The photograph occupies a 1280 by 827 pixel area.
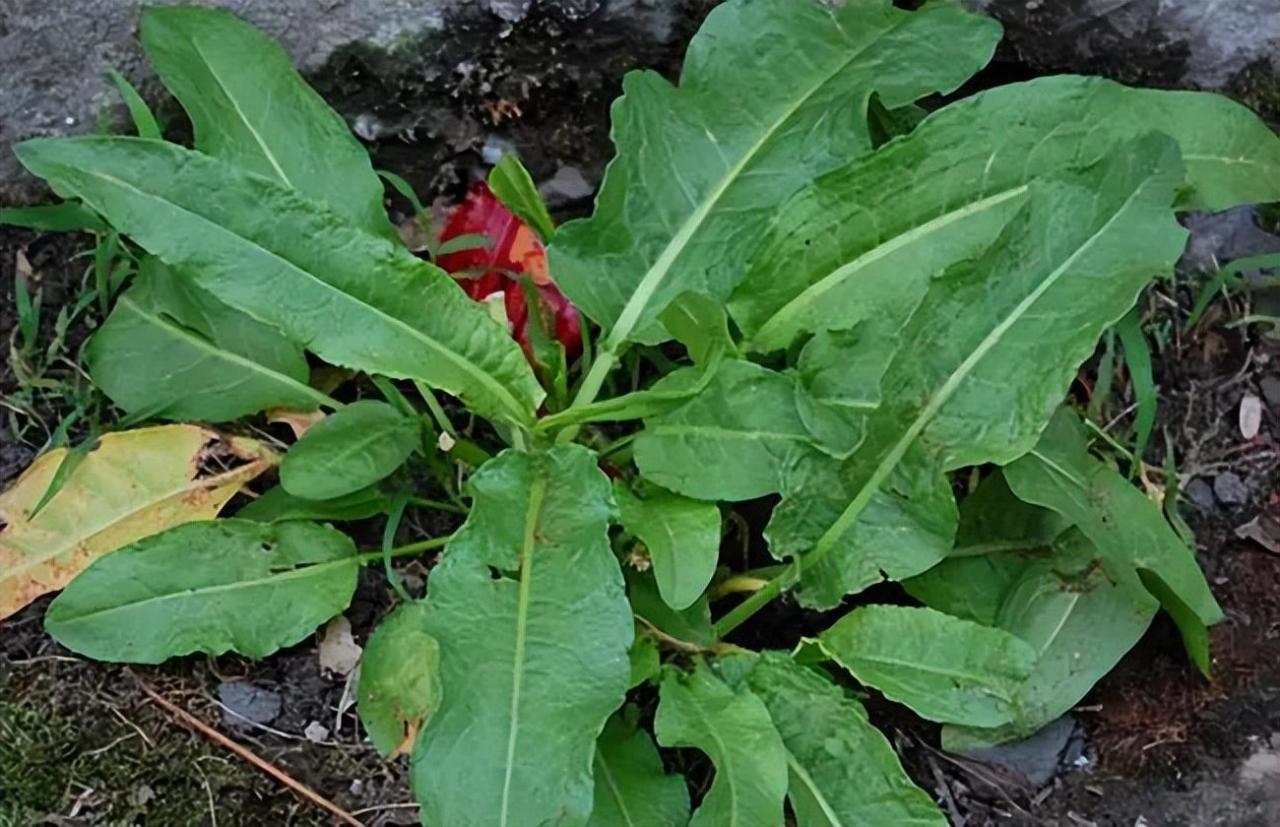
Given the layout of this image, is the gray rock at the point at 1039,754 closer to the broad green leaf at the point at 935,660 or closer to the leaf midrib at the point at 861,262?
the broad green leaf at the point at 935,660

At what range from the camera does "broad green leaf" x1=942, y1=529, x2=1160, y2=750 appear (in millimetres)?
1434

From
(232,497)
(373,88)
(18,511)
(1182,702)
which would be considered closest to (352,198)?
(373,88)

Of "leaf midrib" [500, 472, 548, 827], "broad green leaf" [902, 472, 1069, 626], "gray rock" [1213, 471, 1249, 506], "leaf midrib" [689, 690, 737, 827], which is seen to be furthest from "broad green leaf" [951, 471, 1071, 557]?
"leaf midrib" [500, 472, 548, 827]

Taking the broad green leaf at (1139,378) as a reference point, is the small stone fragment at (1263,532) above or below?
below

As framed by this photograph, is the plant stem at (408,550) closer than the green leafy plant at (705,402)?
No

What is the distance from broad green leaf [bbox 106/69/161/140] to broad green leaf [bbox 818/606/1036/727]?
0.79 meters

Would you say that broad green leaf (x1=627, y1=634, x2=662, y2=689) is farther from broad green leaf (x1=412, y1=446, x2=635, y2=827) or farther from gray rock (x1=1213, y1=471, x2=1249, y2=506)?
gray rock (x1=1213, y1=471, x2=1249, y2=506)

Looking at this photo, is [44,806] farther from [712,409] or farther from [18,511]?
[712,409]

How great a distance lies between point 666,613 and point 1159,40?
784 mm

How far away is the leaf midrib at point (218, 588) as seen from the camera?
137cm

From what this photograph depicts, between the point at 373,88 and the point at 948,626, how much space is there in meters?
0.78

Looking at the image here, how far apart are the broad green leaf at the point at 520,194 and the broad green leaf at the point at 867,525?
13.8 inches

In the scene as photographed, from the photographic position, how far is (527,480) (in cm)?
134

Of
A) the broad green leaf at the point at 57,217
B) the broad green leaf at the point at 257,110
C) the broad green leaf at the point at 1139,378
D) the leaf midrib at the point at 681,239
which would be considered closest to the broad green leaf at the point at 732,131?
the leaf midrib at the point at 681,239
